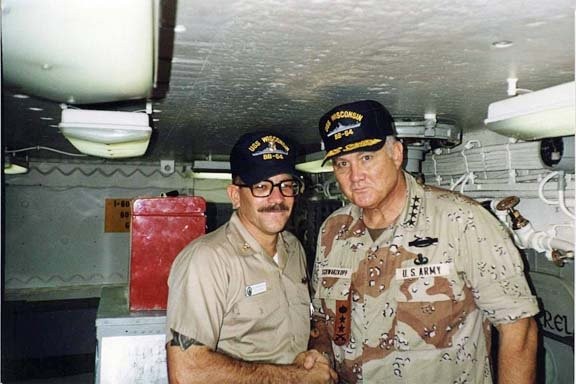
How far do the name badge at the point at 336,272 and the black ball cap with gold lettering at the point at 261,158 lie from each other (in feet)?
1.97

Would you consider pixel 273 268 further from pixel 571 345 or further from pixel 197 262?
pixel 571 345

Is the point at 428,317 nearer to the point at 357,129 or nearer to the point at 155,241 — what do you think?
the point at 357,129

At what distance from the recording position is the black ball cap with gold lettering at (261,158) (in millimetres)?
2639

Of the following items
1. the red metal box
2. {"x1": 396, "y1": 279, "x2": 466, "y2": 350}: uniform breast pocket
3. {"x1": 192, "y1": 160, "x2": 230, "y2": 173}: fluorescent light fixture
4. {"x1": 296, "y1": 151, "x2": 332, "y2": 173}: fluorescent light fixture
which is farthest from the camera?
{"x1": 192, "y1": 160, "x2": 230, "y2": 173}: fluorescent light fixture

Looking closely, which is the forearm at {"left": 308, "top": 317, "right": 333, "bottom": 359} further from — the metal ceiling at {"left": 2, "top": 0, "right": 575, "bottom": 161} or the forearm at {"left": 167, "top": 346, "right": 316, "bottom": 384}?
the metal ceiling at {"left": 2, "top": 0, "right": 575, "bottom": 161}

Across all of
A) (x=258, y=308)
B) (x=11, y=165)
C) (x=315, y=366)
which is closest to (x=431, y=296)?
(x=315, y=366)

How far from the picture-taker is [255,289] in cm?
251

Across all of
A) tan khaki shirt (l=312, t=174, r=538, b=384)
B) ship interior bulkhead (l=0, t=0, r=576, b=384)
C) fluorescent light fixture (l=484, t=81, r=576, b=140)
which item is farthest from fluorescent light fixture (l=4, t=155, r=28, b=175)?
fluorescent light fixture (l=484, t=81, r=576, b=140)

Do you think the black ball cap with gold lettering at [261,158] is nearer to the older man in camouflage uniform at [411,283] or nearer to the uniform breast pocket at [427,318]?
the older man in camouflage uniform at [411,283]

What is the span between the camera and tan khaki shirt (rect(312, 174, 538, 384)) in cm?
227

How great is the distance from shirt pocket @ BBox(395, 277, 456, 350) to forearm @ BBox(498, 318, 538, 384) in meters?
0.23

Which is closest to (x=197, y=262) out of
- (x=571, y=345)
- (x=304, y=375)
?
(x=304, y=375)

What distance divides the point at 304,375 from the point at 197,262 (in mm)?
814

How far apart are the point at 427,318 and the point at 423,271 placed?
237mm
